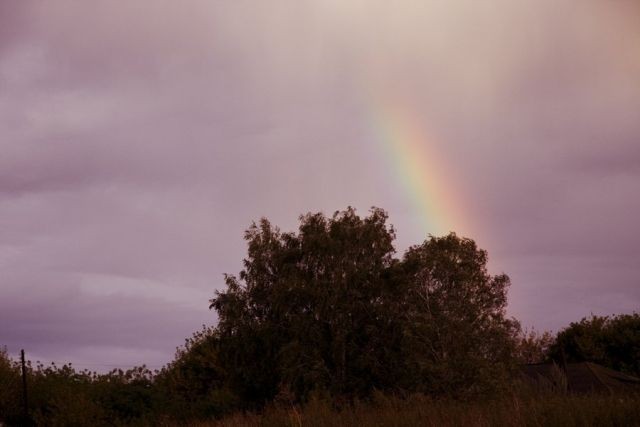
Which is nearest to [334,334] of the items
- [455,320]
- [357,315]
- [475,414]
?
[357,315]

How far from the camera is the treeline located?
A: 141 ft

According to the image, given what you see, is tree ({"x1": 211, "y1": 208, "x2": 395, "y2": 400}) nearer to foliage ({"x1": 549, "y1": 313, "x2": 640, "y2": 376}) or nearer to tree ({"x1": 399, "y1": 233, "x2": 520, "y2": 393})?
tree ({"x1": 399, "y1": 233, "x2": 520, "y2": 393})

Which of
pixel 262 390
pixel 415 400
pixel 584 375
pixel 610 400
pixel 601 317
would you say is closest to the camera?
pixel 610 400

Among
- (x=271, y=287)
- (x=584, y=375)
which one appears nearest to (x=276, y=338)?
→ (x=271, y=287)

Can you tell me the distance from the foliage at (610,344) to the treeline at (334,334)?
2504 centimetres

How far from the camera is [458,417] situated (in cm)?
1427

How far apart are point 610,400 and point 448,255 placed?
3268 centimetres

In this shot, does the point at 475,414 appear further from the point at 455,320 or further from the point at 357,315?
the point at 357,315

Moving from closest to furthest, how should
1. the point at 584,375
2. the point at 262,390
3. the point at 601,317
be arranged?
the point at 584,375, the point at 262,390, the point at 601,317

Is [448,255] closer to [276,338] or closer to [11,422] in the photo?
[276,338]

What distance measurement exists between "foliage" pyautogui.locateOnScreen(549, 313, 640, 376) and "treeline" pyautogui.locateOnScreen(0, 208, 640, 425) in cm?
2504

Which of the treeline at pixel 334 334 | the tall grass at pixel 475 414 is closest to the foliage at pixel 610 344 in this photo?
the treeline at pixel 334 334

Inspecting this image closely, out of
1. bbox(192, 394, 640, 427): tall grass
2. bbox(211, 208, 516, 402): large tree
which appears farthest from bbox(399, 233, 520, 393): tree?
bbox(192, 394, 640, 427): tall grass

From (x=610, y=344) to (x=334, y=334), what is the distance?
122 feet
